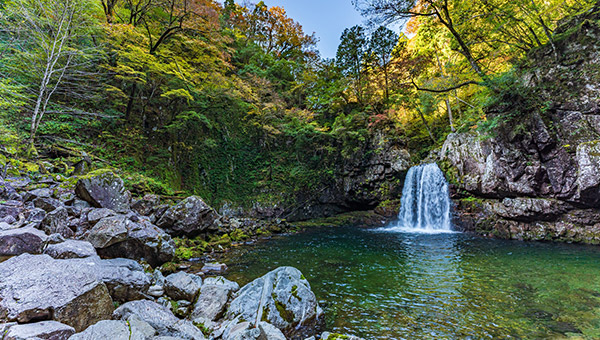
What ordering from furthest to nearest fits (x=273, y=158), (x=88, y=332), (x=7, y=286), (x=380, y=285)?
(x=273, y=158) < (x=380, y=285) < (x=7, y=286) < (x=88, y=332)

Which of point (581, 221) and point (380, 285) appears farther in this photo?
point (581, 221)

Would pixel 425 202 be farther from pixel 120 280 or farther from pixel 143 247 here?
pixel 120 280

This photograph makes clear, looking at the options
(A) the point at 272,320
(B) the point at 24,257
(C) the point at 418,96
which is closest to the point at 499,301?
(A) the point at 272,320

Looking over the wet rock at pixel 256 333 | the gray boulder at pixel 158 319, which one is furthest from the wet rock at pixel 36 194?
the wet rock at pixel 256 333

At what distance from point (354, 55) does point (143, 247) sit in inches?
756

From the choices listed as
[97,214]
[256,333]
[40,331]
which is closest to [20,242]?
[40,331]

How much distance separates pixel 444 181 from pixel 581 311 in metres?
11.1

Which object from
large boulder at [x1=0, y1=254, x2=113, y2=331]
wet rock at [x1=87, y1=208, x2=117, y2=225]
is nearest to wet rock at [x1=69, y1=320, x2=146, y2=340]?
large boulder at [x1=0, y1=254, x2=113, y2=331]

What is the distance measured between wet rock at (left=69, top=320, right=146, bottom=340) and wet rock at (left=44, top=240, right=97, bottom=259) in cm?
215

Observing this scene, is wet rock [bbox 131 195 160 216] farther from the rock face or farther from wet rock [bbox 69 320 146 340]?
the rock face

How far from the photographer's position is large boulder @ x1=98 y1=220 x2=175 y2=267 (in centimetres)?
555

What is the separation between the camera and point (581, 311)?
407 cm

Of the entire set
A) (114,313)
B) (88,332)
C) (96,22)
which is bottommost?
(114,313)

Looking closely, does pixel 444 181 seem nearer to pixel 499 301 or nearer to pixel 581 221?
pixel 581 221
